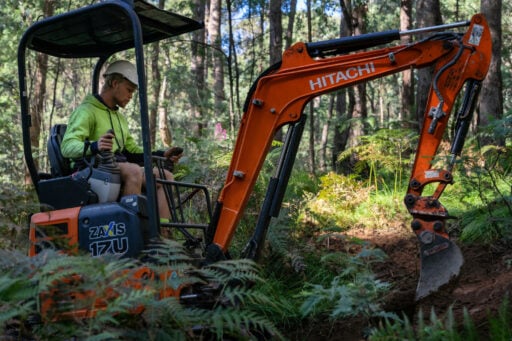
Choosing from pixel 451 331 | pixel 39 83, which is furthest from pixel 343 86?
pixel 39 83

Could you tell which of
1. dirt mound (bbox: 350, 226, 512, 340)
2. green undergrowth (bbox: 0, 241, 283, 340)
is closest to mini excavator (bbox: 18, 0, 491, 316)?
dirt mound (bbox: 350, 226, 512, 340)

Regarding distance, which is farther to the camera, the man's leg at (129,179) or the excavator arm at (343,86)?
the man's leg at (129,179)

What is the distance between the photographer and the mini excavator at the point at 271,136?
469 centimetres

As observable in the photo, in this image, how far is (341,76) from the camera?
494 centimetres

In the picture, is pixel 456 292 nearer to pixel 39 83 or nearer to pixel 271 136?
pixel 271 136

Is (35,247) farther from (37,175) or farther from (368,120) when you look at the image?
(368,120)

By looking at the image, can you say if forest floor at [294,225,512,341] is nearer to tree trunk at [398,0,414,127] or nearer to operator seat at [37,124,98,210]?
operator seat at [37,124,98,210]

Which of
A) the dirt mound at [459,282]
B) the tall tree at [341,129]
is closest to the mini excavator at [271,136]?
the dirt mound at [459,282]

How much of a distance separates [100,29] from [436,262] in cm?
361

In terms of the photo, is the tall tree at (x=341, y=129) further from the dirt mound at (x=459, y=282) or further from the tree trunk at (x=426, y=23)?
the dirt mound at (x=459, y=282)

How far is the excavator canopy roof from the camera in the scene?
4.87 meters

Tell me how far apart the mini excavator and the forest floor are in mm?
157

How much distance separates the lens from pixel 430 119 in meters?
Result: 4.93

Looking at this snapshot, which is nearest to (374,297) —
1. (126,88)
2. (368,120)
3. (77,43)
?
(126,88)
